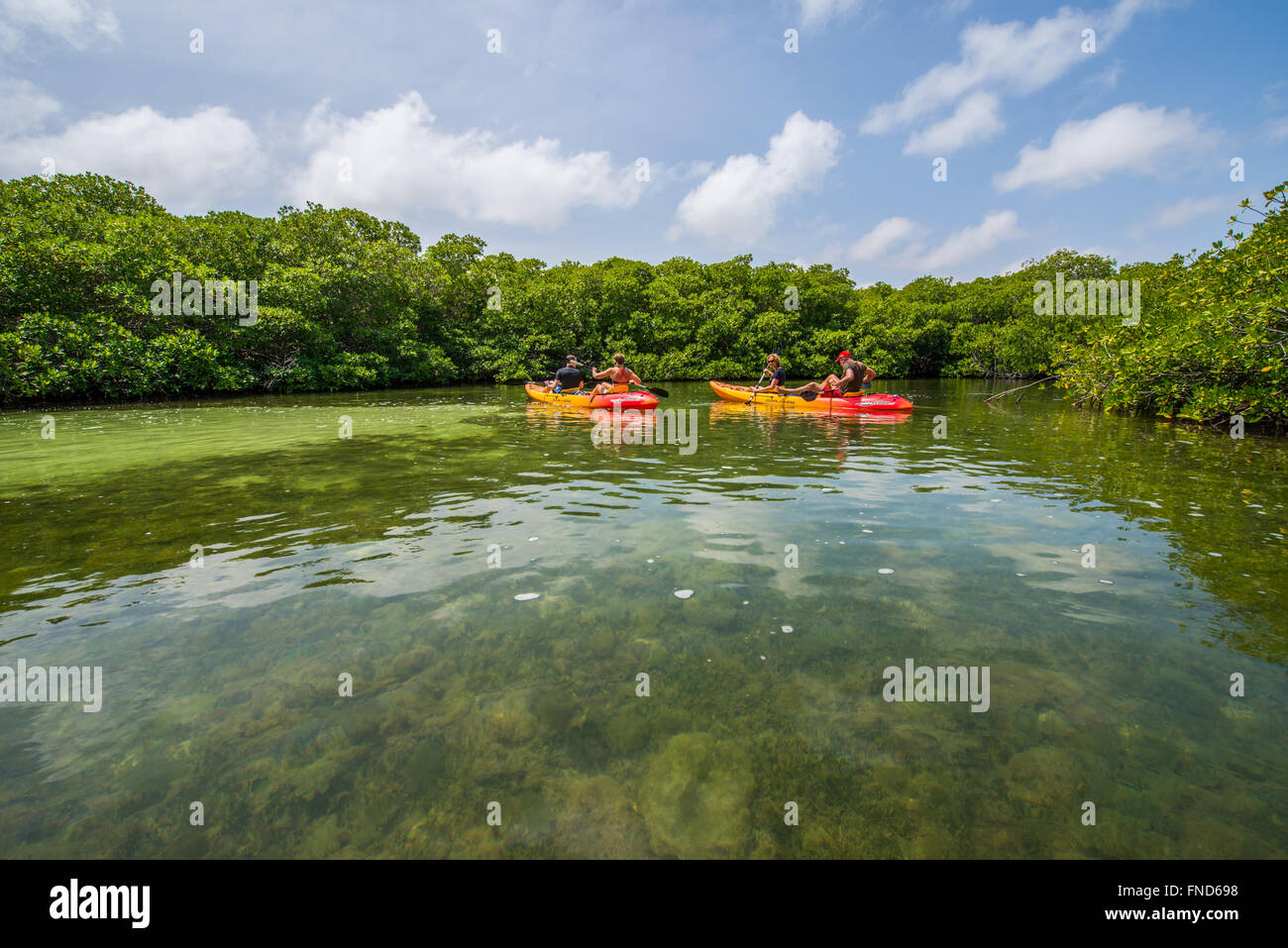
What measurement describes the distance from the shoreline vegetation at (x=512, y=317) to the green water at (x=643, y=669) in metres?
10.4

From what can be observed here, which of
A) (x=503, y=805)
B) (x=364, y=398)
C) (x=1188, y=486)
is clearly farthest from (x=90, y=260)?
(x=1188, y=486)

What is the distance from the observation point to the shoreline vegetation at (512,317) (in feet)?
51.4

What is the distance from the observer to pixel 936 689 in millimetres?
3629

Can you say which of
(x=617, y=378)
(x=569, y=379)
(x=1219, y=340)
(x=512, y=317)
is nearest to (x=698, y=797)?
(x=1219, y=340)

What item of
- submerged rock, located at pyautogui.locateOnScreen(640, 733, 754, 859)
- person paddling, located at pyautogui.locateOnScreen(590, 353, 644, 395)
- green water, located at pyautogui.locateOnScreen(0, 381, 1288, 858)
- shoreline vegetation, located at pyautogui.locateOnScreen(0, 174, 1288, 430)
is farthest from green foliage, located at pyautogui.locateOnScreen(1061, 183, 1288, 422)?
person paddling, located at pyautogui.locateOnScreen(590, 353, 644, 395)

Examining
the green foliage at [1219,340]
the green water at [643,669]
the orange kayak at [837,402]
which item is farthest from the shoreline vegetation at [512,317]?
the green water at [643,669]

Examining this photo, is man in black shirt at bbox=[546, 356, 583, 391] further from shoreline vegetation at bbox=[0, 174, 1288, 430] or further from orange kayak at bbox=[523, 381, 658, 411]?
shoreline vegetation at bbox=[0, 174, 1288, 430]

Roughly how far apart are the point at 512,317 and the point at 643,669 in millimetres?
43983

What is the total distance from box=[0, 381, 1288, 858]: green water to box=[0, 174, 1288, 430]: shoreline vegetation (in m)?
10.4

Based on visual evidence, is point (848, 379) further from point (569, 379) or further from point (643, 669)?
point (643, 669)

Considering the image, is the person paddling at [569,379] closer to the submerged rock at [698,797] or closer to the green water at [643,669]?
the green water at [643,669]

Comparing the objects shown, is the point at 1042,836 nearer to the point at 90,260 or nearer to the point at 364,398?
the point at 364,398

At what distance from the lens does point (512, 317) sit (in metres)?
44.1
